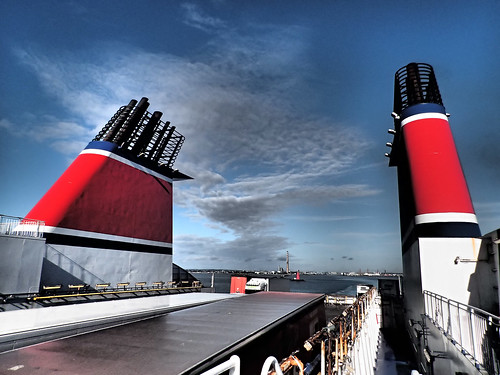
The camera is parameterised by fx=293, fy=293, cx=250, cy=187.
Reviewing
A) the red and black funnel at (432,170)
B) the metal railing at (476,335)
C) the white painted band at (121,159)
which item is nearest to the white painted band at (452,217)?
the red and black funnel at (432,170)

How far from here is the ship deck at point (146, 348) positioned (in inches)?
209

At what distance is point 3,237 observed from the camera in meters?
11.3

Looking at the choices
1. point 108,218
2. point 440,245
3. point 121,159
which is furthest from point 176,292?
point 440,245

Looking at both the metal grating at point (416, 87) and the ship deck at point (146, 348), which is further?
the metal grating at point (416, 87)

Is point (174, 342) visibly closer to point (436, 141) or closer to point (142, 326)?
point (142, 326)

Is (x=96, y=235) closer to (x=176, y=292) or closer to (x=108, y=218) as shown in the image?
(x=108, y=218)

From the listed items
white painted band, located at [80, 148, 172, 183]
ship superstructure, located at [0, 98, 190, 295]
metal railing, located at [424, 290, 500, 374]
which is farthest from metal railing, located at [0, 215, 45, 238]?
metal railing, located at [424, 290, 500, 374]

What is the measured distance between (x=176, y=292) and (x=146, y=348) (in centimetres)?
1729

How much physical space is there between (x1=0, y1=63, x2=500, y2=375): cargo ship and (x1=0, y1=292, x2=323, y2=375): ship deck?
38mm

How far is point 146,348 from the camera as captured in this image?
6.57m

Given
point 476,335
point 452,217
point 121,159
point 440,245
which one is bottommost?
point 476,335

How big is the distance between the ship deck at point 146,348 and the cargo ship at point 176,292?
4 cm

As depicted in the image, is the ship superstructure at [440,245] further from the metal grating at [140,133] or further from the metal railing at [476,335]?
the metal grating at [140,133]

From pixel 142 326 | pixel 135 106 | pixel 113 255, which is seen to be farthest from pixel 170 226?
pixel 142 326
